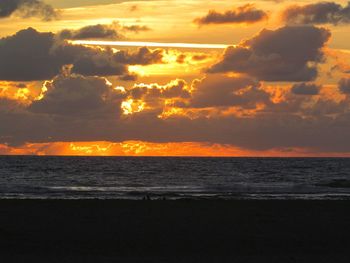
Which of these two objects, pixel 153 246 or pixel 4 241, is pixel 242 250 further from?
pixel 4 241

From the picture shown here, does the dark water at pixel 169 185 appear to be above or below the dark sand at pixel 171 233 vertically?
above

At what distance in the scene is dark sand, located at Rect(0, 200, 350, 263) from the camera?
17.5 meters

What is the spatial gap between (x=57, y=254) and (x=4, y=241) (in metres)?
2.66

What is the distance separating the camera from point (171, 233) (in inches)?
847

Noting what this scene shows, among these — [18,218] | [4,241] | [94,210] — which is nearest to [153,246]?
[4,241]

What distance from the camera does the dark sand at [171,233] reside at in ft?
57.4

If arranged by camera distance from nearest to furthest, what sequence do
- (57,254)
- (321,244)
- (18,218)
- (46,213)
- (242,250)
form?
(57,254) < (242,250) < (321,244) < (18,218) < (46,213)

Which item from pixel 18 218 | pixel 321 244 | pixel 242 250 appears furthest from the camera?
pixel 18 218

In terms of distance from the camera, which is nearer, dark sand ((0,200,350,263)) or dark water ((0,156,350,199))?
dark sand ((0,200,350,263))

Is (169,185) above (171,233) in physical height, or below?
above

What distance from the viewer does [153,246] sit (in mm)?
18969

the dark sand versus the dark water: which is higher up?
the dark water

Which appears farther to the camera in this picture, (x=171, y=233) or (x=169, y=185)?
(x=169, y=185)

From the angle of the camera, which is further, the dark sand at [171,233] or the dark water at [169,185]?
the dark water at [169,185]
